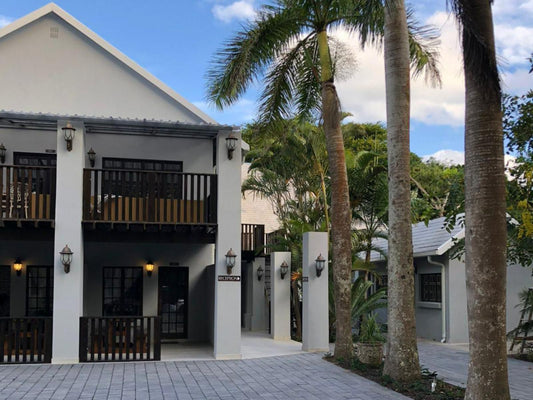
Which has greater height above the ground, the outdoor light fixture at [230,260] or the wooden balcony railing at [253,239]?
the wooden balcony railing at [253,239]

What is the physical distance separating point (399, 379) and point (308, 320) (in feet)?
15.4

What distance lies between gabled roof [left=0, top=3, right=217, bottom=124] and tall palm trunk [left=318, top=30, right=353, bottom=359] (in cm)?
501

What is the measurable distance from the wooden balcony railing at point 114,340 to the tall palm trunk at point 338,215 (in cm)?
406

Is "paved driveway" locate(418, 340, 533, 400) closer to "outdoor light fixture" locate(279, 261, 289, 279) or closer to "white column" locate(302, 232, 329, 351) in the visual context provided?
"white column" locate(302, 232, 329, 351)

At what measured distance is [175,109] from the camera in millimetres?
17906

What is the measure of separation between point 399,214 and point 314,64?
5.56 meters

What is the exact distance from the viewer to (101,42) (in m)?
17.1

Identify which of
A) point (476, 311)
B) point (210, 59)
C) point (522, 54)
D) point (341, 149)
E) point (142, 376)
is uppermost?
point (210, 59)

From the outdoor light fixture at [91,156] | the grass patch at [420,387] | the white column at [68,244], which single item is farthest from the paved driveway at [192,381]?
the outdoor light fixture at [91,156]

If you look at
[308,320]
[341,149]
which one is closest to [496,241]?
[341,149]

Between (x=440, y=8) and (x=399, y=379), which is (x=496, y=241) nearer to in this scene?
(x=440, y=8)

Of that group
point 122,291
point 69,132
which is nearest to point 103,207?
point 69,132

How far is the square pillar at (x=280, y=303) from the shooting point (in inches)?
699

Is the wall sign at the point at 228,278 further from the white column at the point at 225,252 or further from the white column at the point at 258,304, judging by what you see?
the white column at the point at 258,304
